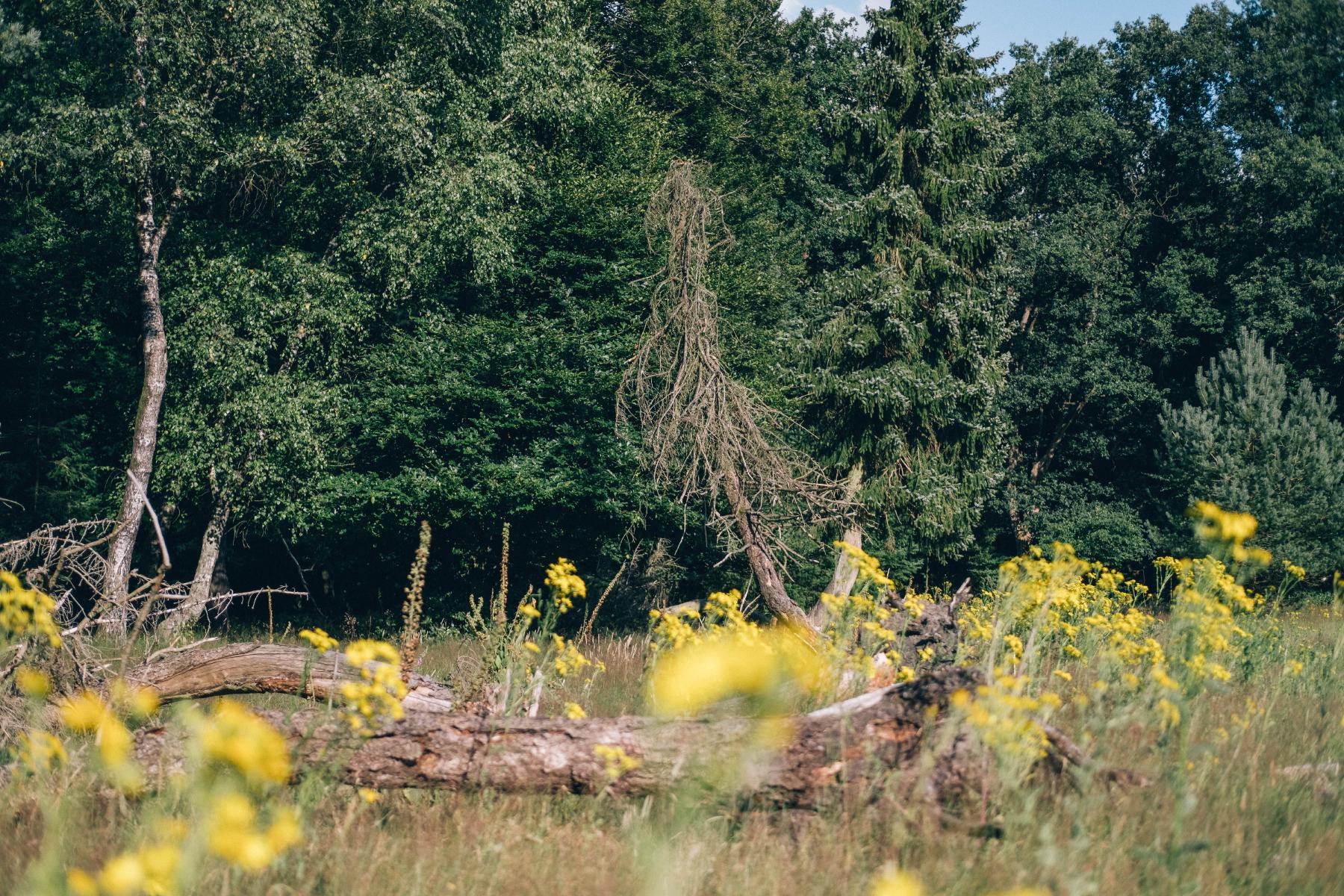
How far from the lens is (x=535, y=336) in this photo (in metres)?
15.7

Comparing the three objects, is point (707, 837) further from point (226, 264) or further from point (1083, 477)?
point (1083, 477)

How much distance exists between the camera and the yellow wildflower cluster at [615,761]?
3.54 m

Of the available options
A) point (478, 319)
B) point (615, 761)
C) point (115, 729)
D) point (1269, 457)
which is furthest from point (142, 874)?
point (1269, 457)

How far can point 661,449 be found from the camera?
10000 millimetres

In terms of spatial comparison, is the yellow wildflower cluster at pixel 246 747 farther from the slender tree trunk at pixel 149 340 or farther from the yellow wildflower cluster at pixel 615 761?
the slender tree trunk at pixel 149 340

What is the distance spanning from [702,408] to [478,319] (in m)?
7.75

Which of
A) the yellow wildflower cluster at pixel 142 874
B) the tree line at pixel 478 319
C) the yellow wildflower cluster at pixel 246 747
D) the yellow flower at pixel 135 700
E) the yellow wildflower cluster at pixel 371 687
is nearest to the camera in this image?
the yellow wildflower cluster at pixel 142 874

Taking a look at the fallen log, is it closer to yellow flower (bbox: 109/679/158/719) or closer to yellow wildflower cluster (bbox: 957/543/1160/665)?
yellow flower (bbox: 109/679/158/719)

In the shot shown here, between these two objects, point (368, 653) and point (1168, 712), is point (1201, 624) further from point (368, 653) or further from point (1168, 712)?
point (368, 653)

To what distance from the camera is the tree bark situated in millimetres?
3604

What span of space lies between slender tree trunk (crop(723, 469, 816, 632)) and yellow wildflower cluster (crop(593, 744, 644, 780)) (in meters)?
5.98

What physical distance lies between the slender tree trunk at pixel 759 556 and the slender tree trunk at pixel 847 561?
13.0 inches

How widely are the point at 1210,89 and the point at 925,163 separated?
1586cm

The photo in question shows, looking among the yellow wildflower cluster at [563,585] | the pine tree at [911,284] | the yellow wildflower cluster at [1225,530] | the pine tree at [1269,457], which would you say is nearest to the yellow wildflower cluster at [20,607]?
the yellow wildflower cluster at [563,585]
